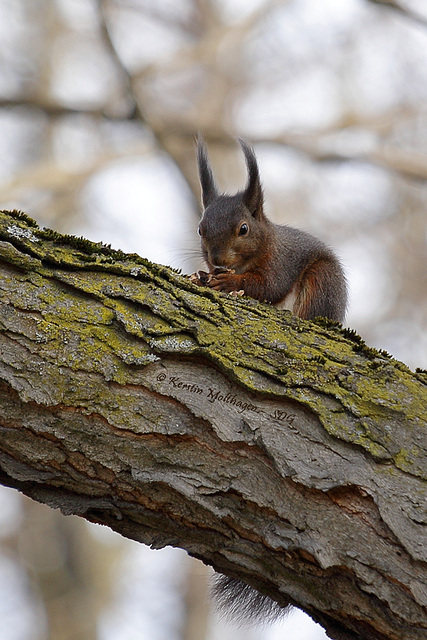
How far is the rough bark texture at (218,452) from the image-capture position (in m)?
1.48

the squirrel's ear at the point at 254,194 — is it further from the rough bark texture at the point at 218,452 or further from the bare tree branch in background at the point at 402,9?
the bare tree branch in background at the point at 402,9

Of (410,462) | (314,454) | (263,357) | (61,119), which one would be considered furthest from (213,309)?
(61,119)

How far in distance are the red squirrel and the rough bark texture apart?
148 cm

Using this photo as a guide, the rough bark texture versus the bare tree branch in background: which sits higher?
Answer: the bare tree branch in background

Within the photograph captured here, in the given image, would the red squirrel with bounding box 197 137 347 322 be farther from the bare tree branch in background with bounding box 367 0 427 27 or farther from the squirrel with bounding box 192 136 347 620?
the bare tree branch in background with bounding box 367 0 427 27

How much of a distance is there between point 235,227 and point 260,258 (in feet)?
0.64

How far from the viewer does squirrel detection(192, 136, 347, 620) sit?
3207 mm

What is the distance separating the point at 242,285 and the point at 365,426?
1.68 m

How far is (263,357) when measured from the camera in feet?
5.66

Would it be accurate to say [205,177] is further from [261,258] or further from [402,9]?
[402,9]

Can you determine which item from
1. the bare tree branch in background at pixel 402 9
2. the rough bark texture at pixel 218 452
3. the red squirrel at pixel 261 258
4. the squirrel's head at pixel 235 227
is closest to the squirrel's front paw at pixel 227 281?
the red squirrel at pixel 261 258

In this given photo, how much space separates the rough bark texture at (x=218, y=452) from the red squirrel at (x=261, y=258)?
4.85 ft

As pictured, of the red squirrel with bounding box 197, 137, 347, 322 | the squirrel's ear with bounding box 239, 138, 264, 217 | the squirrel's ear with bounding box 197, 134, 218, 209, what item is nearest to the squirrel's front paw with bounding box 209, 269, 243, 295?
the red squirrel with bounding box 197, 137, 347, 322

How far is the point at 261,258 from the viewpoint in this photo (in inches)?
134
